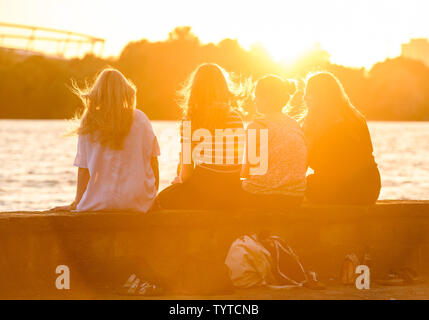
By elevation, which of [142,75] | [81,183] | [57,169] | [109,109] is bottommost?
[81,183]

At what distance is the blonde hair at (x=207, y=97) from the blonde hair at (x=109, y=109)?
441mm

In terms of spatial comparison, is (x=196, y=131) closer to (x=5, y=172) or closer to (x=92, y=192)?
(x=92, y=192)

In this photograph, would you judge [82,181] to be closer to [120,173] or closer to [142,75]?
[120,173]

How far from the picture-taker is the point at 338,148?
20.9ft

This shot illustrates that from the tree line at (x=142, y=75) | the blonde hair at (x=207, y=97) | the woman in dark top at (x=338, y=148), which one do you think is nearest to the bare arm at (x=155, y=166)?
the blonde hair at (x=207, y=97)

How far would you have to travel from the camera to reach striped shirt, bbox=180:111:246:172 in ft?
19.5

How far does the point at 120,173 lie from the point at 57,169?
113 ft

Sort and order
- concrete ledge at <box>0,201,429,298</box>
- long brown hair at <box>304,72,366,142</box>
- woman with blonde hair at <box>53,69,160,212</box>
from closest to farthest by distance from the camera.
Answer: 1. concrete ledge at <box>0,201,429,298</box>
2. woman with blonde hair at <box>53,69,160,212</box>
3. long brown hair at <box>304,72,366,142</box>

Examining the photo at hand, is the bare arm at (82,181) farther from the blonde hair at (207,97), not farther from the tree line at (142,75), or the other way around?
the tree line at (142,75)

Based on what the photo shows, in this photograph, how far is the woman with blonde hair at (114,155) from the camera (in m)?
5.76

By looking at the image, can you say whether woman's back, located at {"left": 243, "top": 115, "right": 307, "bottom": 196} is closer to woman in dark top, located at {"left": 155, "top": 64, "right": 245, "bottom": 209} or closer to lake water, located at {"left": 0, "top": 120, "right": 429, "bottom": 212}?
woman in dark top, located at {"left": 155, "top": 64, "right": 245, "bottom": 209}

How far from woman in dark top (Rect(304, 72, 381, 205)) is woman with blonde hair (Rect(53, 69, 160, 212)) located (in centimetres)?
136

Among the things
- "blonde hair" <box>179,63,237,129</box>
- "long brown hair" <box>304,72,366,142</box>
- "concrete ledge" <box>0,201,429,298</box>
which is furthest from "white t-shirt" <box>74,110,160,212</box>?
"long brown hair" <box>304,72,366,142</box>
